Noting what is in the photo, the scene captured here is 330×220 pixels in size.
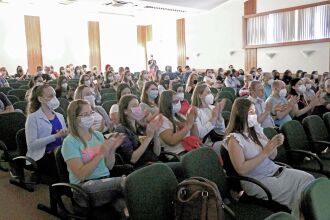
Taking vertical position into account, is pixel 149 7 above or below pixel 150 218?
above

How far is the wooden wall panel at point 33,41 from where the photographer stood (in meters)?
16.0

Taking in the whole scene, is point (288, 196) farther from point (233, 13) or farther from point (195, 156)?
point (233, 13)

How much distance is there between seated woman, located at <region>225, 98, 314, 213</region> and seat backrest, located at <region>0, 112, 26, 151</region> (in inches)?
110

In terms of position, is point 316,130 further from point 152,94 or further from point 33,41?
point 33,41

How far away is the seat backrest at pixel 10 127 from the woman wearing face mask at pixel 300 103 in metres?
4.09

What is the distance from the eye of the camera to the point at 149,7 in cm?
1495

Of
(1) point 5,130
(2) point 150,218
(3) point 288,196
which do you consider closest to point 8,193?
(1) point 5,130

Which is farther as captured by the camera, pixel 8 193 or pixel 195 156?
pixel 8 193

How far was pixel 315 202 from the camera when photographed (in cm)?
183

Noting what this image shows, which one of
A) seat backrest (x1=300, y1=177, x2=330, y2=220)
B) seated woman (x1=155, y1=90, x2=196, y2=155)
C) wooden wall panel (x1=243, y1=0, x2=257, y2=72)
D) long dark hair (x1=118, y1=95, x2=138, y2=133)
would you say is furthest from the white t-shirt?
wooden wall panel (x1=243, y1=0, x2=257, y2=72)

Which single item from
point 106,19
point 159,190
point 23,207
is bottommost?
point 23,207

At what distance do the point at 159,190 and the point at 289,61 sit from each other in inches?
500

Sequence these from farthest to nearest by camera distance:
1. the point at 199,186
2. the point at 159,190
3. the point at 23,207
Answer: the point at 23,207 → the point at 159,190 → the point at 199,186

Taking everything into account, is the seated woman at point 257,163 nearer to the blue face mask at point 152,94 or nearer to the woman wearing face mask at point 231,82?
the blue face mask at point 152,94
